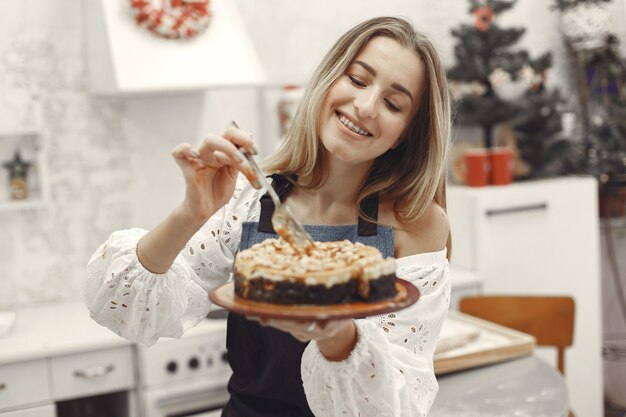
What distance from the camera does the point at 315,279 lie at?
3.65ft

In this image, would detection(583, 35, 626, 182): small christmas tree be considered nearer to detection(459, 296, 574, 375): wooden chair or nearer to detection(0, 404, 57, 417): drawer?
detection(459, 296, 574, 375): wooden chair

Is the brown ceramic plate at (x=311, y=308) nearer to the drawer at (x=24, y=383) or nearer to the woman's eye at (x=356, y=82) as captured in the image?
the woman's eye at (x=356, y=82)

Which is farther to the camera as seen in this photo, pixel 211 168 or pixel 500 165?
pixel 500 165

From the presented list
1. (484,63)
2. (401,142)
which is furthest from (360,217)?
(484,63)

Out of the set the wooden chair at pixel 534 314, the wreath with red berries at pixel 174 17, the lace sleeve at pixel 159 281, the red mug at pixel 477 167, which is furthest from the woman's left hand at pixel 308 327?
the red mug at pixel 477 167

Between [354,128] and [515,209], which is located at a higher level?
[354,128]

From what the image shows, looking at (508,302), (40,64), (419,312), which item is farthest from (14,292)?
(419,312)

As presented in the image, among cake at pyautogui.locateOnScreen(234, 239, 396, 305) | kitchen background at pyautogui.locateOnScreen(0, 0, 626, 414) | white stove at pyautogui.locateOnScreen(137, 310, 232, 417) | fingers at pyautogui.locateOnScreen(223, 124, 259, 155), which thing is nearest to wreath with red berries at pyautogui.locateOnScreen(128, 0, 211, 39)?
kitchen background at pyautogui.locateOnScreen(0, 0, 626, 414)

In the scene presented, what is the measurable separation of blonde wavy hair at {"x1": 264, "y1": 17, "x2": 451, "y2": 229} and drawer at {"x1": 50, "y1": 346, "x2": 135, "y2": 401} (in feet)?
4.08

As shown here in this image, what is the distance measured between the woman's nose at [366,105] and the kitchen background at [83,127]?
4.88 feet

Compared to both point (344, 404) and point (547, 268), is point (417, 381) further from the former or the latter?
point (547, 268)

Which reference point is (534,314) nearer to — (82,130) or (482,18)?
(482,18)

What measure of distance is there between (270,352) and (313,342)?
1.21ft

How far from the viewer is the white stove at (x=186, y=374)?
2.68 metres
